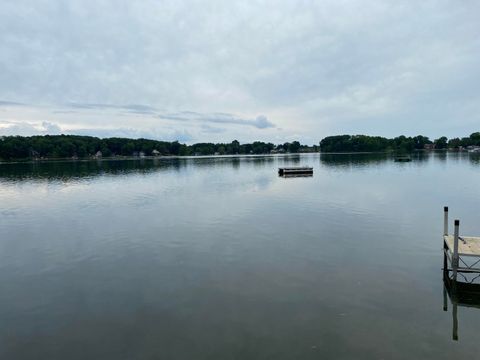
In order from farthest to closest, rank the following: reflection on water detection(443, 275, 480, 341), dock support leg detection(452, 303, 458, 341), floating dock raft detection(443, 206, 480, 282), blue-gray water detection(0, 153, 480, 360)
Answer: floating dock raft detection(443, 206, 480, 282) < reflection on water detection(443, 275, 480, 341) < dock support leg detection(452, 303, 458, 341) < blue-gray water detection(0, 153, 480, 360)

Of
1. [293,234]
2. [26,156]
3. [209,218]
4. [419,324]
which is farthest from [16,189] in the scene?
[26,156]

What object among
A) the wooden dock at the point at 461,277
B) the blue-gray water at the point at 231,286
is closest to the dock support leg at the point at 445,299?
the wooden dock at the point at 461,277

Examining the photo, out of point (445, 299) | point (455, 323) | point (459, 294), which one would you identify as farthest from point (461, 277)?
point (455, 323)

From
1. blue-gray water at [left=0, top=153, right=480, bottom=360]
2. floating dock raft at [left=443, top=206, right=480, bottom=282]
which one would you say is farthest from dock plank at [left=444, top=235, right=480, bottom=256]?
blue-gray water at [left=0, top=153, right=480, bottom=360]

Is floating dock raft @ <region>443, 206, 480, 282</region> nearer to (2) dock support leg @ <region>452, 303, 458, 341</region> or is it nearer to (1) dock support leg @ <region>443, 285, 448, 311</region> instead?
(1) dock support leg @ <region>443, 285, 448, 311</region>

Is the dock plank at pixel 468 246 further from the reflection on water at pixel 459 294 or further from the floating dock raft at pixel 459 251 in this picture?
the reflection on water at pixel 459 294

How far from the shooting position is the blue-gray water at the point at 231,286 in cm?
1186

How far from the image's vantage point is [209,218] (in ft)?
109

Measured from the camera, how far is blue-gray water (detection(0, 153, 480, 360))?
11.9 m

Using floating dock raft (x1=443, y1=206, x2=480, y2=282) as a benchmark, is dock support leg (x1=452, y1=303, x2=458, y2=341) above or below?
below

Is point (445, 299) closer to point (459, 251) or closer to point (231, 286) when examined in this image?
point (459, 251)

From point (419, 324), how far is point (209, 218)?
76.1 ft

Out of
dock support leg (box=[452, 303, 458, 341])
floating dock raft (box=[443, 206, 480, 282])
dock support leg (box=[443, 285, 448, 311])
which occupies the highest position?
floating dock raft (box=[443, 206, 480, 282])

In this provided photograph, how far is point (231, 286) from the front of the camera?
55.0 feet
